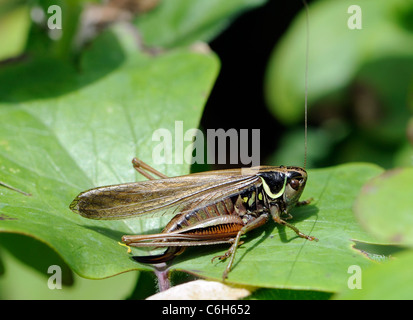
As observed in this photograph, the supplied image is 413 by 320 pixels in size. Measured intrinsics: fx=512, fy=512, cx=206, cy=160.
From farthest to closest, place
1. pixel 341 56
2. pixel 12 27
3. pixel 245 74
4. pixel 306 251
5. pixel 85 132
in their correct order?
pixel 245 74 < pixel 341 56 < pixel 12 27 < pixel 85 132 < pixel 306 251

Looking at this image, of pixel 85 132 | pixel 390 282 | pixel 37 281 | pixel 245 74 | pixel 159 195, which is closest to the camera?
pixel 390 282

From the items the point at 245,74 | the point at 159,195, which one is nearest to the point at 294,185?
the point at 159,195

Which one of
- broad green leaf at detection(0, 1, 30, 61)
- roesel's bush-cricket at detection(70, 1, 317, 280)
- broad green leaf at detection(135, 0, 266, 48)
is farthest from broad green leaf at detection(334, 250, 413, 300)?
broad green leaf at detection(0, 1, 30, 61)

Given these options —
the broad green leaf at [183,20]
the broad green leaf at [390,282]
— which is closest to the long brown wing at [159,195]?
the broad green leaf at [390,282]

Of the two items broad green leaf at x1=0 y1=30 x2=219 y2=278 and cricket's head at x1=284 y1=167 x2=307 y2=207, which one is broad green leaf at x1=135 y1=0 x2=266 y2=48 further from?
cricket's head at x1=284 y1=167 x2=307 y2=207

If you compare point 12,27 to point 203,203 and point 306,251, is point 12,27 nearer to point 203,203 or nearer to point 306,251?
point 203,203
